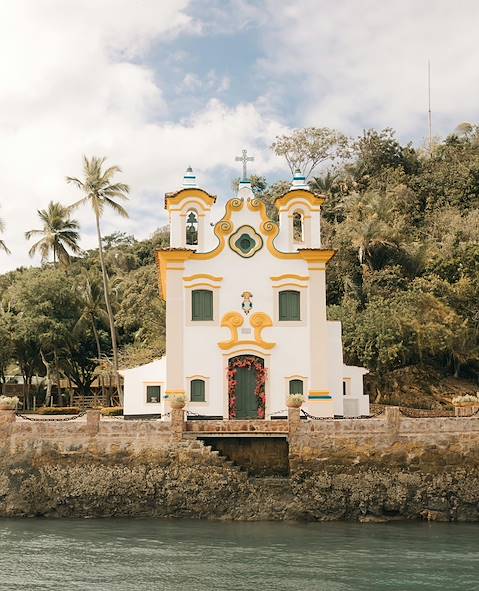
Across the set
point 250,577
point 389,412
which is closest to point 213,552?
point 250,577

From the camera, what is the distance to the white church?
29.5 metres

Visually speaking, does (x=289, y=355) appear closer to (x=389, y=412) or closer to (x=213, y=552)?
(x=389, y=412)

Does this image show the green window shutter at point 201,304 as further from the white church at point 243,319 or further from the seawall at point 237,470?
the seawall at point 237,470

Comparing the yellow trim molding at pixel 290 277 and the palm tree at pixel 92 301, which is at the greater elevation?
the palm tree at pixel 92 301

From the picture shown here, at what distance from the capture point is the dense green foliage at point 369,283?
3991cm

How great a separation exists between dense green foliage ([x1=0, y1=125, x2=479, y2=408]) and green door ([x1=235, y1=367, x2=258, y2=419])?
10.6m

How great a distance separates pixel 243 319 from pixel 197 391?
10.6ft

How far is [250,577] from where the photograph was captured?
59.5 ft

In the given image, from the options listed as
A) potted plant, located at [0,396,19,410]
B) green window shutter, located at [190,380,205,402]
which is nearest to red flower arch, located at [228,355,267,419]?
green window shutter, located at [190,380,205,402]

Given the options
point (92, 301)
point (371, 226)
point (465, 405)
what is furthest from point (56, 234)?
point (465, 405)

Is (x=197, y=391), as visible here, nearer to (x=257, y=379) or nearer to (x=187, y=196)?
(x=257, y=379)

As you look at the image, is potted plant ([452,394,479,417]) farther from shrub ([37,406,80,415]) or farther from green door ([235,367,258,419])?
shrub ([37,406,80,415])

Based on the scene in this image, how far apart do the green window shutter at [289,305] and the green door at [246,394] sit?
2435 mm

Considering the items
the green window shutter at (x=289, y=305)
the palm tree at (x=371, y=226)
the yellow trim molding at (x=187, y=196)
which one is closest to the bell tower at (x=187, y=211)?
the yellow trim molding at (x=187, y=196)
